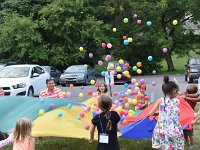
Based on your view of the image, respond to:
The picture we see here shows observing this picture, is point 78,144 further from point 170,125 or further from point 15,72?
point 15,72

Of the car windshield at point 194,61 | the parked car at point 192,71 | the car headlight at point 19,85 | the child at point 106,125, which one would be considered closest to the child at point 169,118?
the child at point 106,125

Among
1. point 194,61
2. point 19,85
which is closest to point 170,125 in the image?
point 19,85

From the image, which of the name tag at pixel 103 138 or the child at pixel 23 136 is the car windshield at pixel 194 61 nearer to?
the name tag at pixel 103 138

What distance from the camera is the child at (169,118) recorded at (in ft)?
20.2

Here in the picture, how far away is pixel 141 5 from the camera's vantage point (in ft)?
114

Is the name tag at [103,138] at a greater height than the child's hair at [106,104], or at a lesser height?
lesser

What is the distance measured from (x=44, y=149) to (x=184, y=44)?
103 ft

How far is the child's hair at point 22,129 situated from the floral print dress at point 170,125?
6.64ft

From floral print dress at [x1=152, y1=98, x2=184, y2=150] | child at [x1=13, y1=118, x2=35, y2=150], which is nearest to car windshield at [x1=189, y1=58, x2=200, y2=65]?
floral print dress at [x1=152, y1=98, x2=184, y2=150]

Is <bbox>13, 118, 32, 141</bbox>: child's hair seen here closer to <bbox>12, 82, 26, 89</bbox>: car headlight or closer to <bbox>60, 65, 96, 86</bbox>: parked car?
<bbox>12, 82, 26, 89</bbox>: car headlight

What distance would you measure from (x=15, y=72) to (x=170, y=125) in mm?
10884

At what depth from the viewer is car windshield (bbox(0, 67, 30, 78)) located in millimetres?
15969

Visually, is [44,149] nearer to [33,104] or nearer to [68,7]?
[33,104]

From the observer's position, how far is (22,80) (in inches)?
605
